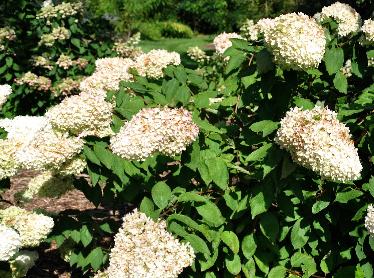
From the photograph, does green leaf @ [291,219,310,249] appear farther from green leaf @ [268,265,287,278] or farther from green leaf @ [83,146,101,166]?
green leaf @ [83,146,101,166]

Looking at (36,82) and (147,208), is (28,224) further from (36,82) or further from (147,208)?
(36,82)

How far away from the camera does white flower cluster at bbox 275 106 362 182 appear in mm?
1996

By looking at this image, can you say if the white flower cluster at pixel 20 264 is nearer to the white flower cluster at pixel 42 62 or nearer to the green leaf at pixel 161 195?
the green leaf at pixel 161 195

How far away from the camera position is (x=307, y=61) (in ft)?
7.72

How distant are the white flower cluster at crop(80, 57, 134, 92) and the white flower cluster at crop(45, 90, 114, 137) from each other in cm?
51

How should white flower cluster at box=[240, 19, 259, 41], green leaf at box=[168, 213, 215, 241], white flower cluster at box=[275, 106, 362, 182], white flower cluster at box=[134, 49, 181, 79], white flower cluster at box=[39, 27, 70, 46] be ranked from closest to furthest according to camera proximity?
white flower cluster at box=[275, 106, 362, 182]
green leaf at box=[168, 213, 215, 241]
white flower cluster at box=[134, 49, 181, 79]
white flower cluster at box=[240, 19, 259, 41]
white flower cluster at box=[39, 27, 70, 46]

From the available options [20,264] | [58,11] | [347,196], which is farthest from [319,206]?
[58,11]

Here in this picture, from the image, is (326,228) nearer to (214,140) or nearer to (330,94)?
(214,140)

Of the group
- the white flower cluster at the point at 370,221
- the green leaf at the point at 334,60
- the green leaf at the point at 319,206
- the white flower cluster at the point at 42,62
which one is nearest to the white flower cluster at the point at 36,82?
the white flower cluster at the point at 42,62

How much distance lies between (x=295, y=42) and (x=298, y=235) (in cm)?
90

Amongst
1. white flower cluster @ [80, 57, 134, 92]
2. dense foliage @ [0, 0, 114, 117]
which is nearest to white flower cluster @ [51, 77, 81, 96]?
dense foliage @ [0, 0, 114, 117]

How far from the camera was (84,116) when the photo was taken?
252 centimetres

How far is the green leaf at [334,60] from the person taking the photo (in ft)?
8.58

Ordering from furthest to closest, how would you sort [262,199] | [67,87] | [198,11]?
[198,11] → [67,87] → [262,199]
